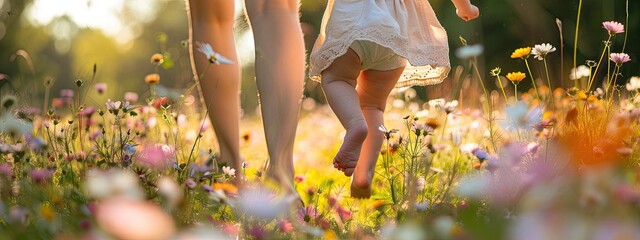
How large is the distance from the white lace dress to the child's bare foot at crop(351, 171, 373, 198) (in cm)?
37

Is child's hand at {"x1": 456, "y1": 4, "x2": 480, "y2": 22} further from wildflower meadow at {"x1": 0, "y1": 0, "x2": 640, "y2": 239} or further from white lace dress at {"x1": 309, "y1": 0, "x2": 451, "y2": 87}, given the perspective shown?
wildflower meadow at {"x1": 0, "y1": 0, "x2": 640, "y2": 239}

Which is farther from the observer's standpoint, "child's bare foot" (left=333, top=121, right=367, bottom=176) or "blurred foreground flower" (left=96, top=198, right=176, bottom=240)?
"child's bare foot" (left=333, top=121, right=367, bottom=176)

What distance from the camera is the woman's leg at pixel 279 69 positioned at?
8.69 feet

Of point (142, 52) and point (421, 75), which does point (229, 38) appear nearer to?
point (421, 75)

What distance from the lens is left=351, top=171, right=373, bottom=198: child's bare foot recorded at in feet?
9.59

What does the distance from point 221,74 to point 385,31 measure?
0.60 meters

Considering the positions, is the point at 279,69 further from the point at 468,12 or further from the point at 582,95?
the point at 582,95

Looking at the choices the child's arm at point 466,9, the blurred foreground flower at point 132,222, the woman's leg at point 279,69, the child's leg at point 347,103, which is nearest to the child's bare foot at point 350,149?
the child's leg at point 347,103

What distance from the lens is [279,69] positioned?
8.82 ft

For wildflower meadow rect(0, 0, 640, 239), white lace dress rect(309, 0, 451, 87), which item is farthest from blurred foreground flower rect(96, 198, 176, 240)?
white lace dress rect(309, 0, 451, 87)

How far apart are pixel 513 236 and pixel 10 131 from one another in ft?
5.65

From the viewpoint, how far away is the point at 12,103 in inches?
91.0

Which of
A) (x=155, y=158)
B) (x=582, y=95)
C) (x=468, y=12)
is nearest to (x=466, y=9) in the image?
(x=468, y=12)

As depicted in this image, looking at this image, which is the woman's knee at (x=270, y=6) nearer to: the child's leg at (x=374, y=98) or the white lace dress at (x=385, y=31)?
the white lace dress at (x=385, y=31)
